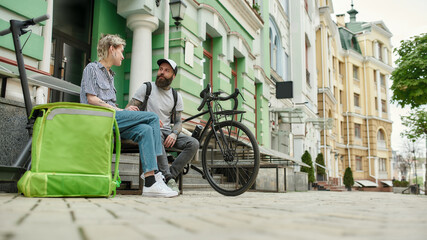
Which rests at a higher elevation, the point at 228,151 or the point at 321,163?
the point at 321,163

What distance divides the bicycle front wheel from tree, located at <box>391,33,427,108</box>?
37.1 ft

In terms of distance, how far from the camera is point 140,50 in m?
7.32

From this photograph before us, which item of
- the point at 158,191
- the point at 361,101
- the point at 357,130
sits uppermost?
the point at 361,101

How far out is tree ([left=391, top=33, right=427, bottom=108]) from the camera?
1370 cm

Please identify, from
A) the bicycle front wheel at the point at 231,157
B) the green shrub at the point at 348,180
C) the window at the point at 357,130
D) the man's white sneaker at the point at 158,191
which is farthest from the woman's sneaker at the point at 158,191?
the window at the point at 357,130

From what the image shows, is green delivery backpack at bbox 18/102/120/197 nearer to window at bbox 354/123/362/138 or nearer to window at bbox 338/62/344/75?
window at bbox 338/62/344/75

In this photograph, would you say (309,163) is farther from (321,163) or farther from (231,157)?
(231,157)

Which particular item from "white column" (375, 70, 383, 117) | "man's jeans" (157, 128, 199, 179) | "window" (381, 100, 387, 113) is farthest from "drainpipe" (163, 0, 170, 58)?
"window" (381, 100, 387, 113)

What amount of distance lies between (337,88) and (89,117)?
37593 mm

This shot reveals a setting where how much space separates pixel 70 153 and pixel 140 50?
4.30m

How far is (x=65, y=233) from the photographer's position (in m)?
1.32

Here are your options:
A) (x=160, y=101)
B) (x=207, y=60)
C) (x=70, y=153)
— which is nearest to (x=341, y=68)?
(x=207, y=60)

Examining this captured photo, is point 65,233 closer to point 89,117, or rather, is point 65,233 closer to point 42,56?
point 89,117

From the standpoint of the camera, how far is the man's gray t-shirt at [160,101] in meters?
4.54
